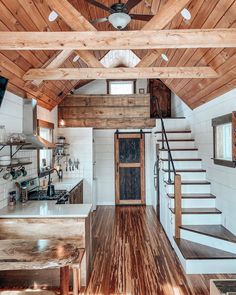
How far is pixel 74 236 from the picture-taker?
3.22 meters

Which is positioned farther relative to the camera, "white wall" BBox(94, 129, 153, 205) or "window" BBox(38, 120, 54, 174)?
"white wall" BBox(94, 129, 153, 205)

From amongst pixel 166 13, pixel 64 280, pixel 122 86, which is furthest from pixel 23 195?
pixel 122 86

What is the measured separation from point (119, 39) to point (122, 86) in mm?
5115

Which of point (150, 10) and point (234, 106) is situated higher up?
point (150, 10)

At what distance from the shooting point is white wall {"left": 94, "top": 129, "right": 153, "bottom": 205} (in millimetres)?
7836

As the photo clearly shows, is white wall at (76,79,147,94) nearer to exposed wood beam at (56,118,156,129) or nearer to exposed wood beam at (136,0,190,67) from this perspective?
exposed wood beam at (56,118,156,129)

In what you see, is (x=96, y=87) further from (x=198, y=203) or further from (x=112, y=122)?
(x=198, y=203)

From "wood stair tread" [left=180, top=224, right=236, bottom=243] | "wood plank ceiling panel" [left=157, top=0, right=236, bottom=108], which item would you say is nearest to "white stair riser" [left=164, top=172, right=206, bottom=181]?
"wood stair tread" [left=180, top=224, right=236, bottom=243]

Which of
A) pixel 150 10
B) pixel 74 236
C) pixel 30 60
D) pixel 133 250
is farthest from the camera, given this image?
pixel 133 250

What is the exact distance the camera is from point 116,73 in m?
3.84

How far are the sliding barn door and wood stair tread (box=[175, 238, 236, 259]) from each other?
3.76 metres

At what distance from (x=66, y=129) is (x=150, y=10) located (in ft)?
12.4

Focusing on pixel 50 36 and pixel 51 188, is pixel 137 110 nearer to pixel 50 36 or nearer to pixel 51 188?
pixel 51 188

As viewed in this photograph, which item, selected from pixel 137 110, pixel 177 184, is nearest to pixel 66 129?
pixel 137 110
